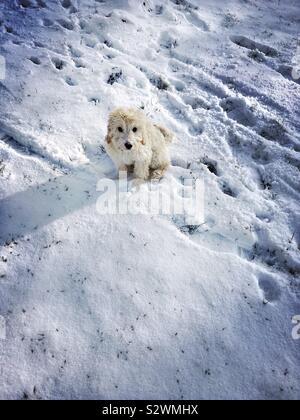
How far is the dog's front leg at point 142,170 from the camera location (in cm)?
595

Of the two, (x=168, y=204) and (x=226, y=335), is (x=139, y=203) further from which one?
(x=226, y=335)

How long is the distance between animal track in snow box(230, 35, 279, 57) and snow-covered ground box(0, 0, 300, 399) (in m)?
0.14

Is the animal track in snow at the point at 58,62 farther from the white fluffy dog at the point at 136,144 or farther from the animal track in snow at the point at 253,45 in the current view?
the animal track in snow at the point at 253,45

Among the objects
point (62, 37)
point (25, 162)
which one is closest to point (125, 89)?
point (62, 37)

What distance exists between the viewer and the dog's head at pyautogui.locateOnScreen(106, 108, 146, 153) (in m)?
5.47

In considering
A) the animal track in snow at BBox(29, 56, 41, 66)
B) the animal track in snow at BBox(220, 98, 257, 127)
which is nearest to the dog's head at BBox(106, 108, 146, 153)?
the animal track in snow at BBox(220, 98, 257, 127)

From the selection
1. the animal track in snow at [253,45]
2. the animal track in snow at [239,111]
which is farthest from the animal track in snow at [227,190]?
the animal track in snow at [253,45]

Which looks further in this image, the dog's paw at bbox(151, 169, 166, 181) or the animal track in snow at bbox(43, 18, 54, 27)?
the animal track in snow at bbox(43, 18, 54, 27)

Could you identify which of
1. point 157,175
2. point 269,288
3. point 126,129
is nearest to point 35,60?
point 126,129

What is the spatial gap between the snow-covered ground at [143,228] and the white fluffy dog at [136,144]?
542 millimetres

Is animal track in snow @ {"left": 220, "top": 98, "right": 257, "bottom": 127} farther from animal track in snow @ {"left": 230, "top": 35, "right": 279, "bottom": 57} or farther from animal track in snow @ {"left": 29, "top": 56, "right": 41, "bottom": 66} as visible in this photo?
animal track in snow @ {"left": 29, "top": 56, "right": 41, "bottom": 66}

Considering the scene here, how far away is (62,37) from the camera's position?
9.16m

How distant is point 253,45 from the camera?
10250 millimetres
